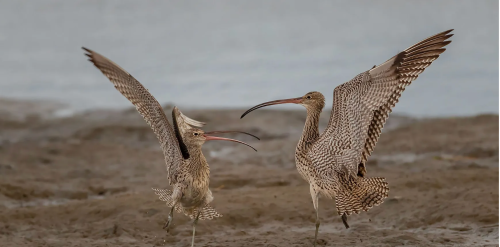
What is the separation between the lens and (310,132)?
6.83 metres

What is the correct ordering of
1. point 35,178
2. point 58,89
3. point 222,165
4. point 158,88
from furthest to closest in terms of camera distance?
point 58,89
point 158,88
point 222,165
point 35,178

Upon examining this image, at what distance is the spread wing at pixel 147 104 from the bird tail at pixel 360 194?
1.34 metres

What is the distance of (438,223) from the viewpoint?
7359mm

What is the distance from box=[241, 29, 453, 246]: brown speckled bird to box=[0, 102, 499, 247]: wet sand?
1.94 ft

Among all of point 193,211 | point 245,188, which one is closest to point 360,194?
point 193,211

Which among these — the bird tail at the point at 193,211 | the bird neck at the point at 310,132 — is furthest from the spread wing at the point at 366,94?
the bird tail at the point at 193,211

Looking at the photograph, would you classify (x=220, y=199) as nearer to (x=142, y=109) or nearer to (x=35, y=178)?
(x=142, y=109)

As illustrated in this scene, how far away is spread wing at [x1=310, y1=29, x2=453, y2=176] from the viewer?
6.21 meters

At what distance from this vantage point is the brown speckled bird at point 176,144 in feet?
21.5

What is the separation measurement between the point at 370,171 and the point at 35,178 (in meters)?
3.97

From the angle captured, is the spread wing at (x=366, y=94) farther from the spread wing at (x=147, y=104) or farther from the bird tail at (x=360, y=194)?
the spread wing at (x=147, y=104)

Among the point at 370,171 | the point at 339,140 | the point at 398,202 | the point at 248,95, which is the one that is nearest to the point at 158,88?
the point at 248,95

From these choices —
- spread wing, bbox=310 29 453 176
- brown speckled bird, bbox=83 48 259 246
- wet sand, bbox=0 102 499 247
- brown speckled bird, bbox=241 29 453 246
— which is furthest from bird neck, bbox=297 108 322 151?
wet sand, bbox=0 102 499 247

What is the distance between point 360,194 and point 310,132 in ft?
2.43
